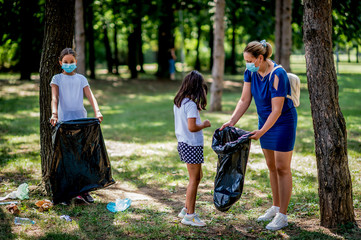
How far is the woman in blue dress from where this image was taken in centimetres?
370

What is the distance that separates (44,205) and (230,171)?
7.39 feet

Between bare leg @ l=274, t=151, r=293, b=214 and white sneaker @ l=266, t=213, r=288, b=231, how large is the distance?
0.06 meters

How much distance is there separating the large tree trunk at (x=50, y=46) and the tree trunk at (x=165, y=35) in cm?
1771

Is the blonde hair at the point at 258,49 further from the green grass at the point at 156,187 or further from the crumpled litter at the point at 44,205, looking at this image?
the crumpled litter at the point at 44,205

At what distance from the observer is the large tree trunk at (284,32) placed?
13.4 metres

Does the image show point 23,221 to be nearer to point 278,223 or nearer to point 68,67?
point 68,67

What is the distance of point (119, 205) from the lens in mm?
4723

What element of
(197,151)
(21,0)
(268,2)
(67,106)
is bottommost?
(197,151)

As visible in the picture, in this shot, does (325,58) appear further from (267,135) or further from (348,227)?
(348,227)

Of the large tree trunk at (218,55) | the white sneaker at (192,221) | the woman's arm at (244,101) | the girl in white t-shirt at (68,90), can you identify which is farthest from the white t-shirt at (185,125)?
the large tree trunk at (218,55)

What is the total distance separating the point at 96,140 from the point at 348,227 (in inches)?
117

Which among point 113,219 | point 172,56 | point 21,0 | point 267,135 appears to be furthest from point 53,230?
point 172,56

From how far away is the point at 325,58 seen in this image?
381cm

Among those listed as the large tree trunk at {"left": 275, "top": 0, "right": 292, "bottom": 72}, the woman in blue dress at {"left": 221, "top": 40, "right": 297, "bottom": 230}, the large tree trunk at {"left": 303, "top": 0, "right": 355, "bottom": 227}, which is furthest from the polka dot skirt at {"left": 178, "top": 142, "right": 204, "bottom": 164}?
the large tree trunk at {"left": 275, "top": 0, "right": 292, "bottom": 72}
